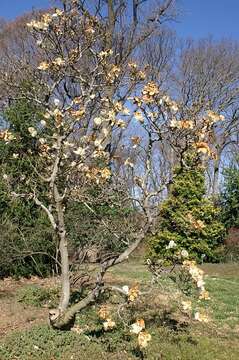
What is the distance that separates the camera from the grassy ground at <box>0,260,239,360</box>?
466cm

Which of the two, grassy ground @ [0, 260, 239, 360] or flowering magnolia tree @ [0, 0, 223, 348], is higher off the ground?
flowering magnolia tree @ [0, 0, 223, 348]

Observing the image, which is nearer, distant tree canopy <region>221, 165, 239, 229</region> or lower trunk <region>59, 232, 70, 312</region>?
lower trunk <region>59, 232, 70, 312</region>

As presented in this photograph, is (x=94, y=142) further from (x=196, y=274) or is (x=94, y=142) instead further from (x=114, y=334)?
(x=114, y=334)

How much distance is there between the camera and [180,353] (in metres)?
5.07

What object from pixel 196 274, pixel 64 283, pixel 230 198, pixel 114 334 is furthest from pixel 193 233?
pixel 196 274

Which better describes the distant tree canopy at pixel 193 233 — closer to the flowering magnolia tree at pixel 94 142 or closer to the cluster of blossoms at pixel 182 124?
the flowering magnolia tree at pixel 94 142

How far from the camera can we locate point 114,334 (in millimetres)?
5312

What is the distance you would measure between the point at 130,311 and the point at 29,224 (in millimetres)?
3357

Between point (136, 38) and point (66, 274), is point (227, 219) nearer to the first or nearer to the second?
point (136, 38)

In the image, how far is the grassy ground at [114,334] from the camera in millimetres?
4664

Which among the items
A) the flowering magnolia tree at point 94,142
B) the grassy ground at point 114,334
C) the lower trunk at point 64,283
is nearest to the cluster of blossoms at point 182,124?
the flowering magnolia tree at point 94,142

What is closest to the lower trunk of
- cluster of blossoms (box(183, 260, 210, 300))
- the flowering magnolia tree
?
the flowering magnolia tree

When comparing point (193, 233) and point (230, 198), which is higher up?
point (230, 198)

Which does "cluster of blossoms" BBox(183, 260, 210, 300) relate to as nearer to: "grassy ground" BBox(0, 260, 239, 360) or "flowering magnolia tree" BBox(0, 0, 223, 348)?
"flowering magnolia tree" BBox(0, 0, 223, 348)
